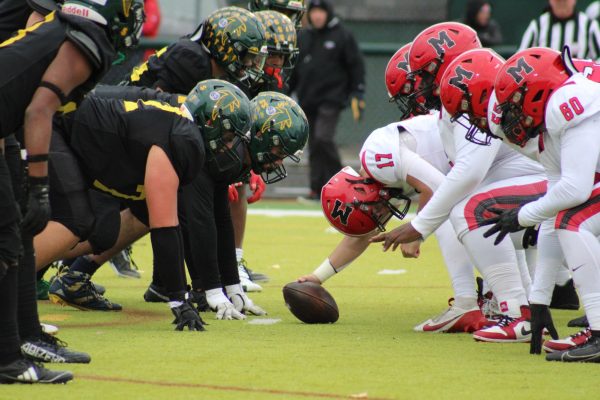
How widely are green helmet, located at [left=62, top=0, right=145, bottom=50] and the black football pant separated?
28.7ft

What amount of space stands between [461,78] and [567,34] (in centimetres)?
621

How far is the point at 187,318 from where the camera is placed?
17.4 ft

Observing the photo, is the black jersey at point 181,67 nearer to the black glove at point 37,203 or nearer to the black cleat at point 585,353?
the black glove at point 37,203

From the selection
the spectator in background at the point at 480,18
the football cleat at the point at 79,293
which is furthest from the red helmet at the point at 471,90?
the spectator in background at the point at 480,18

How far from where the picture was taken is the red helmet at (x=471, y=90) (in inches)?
206

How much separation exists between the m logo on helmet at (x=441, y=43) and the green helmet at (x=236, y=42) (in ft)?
3.58

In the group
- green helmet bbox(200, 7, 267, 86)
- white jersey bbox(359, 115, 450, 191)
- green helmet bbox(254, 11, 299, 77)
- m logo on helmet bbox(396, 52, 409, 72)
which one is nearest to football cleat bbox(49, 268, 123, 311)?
green helmet bbox(200, 7, 267, 86)

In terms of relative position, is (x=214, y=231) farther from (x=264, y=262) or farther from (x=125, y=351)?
(x=264, y=262)

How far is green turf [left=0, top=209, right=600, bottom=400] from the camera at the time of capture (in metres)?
3.99

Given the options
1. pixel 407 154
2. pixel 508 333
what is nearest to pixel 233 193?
pixel 407 154

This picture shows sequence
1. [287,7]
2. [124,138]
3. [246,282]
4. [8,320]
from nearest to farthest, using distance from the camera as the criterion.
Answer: [8,320] → [124,138] → [246,282] → [287,7]

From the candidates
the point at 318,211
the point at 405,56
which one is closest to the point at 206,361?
the point at 405,56

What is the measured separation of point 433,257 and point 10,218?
5.51m

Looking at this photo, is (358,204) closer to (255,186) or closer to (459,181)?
(459,181)
